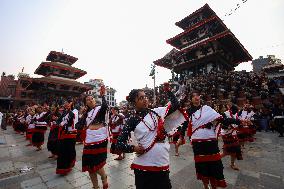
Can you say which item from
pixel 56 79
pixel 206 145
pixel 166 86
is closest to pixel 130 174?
pixel 206 145

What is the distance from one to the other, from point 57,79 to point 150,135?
3949 centimetres

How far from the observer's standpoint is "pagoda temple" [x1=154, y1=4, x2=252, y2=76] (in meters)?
27.5

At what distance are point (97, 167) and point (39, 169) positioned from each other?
135 inches

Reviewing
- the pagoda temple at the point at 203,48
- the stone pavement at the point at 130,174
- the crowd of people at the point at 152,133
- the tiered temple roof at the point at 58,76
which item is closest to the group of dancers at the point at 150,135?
the crowd of people at the point at 152,133

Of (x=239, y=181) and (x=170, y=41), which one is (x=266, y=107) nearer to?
(x=239, y=181)

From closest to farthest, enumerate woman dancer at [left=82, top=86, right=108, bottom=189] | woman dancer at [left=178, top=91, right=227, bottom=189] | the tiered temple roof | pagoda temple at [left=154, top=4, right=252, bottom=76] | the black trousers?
the black trousers → woman dancer at [left=178, top=91, right=227, bottom=189] → woman dancer at [left=82, top=86, right=108, bottom=189] → pagoda temple at [left=154, top=4, right=252, bottom=76] → the tiered temple roof

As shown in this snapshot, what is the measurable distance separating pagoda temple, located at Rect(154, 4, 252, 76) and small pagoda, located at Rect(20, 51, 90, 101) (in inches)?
703

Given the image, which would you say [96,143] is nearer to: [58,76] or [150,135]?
[150,135]

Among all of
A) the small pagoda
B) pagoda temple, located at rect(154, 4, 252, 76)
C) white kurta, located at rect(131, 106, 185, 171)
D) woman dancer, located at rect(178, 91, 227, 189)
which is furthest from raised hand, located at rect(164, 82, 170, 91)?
the small pagoda

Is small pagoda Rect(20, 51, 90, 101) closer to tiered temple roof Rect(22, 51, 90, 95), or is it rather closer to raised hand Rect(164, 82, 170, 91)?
tiered temple roof Rect(22, 51, 90, 95)

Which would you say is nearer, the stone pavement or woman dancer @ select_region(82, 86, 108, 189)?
woman dancer @ select_region(82, 86, 108, 189)

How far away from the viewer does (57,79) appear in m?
38.7

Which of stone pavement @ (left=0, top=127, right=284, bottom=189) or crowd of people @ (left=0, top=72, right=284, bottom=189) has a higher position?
crowd of people @ (left=0, top=72, right=284, bottom=189)

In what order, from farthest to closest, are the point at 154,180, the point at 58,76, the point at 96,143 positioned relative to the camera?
the point at 58,76 → the point at 96,143 → the point at 154,180
